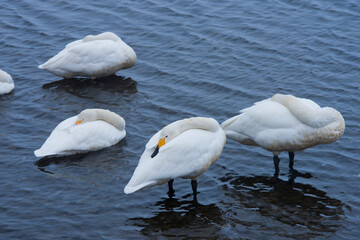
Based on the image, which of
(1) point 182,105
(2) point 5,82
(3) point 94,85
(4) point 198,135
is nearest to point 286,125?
(4) point 198,135

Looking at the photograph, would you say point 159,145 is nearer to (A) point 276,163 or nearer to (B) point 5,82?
(A) point 276,163

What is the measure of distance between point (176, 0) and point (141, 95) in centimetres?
582

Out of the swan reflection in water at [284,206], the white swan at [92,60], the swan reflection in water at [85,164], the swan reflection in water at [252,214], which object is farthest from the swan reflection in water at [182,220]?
the white swan at [92,60]

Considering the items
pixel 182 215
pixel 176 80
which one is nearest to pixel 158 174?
pixel 182 215

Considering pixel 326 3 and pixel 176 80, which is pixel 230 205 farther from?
pixel 326 3

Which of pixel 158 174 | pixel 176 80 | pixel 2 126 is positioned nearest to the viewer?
pixel 158 174

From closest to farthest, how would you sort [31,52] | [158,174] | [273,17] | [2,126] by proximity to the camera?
[158,174]
[2,126]
[31,52]
[273,17]

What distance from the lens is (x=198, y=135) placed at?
31.0 feet

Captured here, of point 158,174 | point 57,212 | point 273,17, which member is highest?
point 273,17

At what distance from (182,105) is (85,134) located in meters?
2.67

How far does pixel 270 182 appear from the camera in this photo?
10.2 m

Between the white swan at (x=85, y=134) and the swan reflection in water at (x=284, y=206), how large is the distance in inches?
91.4

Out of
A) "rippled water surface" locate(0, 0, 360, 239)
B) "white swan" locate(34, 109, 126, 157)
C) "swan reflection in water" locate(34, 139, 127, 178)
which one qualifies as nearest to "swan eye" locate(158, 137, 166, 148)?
"rippled water surface" locate(0, 0, 360, 239)

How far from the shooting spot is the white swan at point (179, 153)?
9031 mm
